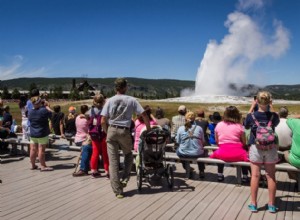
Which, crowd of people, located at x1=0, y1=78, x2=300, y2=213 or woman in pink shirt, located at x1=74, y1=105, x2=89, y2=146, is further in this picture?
woman in pink shirt, located at x1=74, y1=105, x2=89, y2=146

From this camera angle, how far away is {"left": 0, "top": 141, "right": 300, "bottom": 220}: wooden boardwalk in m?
6.05

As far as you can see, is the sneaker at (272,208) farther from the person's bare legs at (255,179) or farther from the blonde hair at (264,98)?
the blonde hair at (264,98)

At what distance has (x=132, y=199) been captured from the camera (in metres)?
6.89

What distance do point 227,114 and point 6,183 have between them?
17.5 feet

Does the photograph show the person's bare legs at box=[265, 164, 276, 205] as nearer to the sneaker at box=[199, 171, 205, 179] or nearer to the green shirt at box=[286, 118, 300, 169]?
the green shirt at box=[286, 118, 300, 169]

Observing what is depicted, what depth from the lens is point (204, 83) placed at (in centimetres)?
15625

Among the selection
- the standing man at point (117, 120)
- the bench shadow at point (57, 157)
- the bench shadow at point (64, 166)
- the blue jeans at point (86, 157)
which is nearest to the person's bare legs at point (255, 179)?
the standing man at point (117, 120)

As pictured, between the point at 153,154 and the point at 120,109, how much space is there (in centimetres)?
132

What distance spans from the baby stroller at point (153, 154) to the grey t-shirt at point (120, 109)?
2.08 feet

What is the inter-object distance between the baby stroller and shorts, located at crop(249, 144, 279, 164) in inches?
81.1

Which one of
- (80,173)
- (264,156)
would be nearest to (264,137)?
(264,156)

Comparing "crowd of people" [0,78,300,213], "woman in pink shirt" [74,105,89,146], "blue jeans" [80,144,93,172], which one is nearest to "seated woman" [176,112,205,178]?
"crowd of people" [0,78,300,213]

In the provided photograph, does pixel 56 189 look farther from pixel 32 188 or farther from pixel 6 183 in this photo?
pixel 6 183

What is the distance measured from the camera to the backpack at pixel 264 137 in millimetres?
5895
